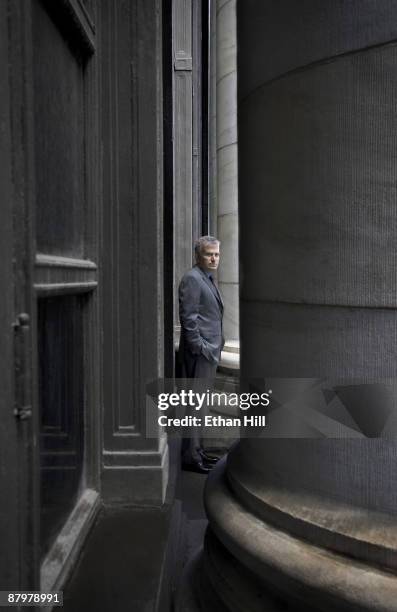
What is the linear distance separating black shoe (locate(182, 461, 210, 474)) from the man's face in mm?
1896

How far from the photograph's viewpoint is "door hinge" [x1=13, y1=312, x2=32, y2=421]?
1.65m

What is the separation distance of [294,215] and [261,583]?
4.19ft

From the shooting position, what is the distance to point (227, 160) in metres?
7.83

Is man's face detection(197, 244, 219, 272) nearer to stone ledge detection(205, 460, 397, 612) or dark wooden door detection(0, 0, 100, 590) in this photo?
dark wooden door detection(0, 0, 100, 590)

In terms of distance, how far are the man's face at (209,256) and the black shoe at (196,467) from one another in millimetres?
1896

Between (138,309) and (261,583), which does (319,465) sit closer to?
(261,583)

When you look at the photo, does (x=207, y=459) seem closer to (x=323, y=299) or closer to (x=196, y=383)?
(x=196, y=383)

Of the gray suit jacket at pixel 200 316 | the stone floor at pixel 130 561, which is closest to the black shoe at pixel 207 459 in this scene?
the gray suit jacket at pixel 200 316

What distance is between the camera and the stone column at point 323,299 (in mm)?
1756

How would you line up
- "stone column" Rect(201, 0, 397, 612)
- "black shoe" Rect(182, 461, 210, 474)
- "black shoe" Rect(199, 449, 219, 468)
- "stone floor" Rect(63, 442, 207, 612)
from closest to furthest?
"stone column" Rect(201, 0, 397, 612) < "stone floor" Rect(63, 442, 207, 612) < "black shoe" Rect(182, 461, 210, 474) < "black shoe" Rect(199, 449, 219, 468)

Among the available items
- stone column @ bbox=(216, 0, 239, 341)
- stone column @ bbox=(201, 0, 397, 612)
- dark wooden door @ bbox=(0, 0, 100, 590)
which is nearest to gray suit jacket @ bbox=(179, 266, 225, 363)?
stone column @ bbox=(216, 0, 239, 341)

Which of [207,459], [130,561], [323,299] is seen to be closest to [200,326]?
[207,459]

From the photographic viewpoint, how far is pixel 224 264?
25.8 ft

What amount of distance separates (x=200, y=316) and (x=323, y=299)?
370 cm
